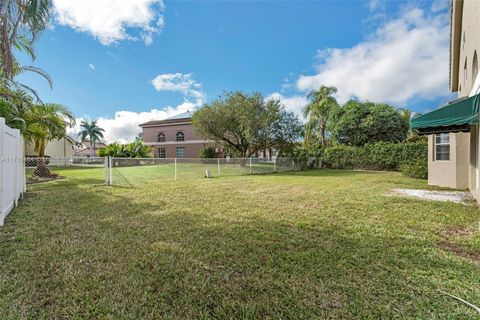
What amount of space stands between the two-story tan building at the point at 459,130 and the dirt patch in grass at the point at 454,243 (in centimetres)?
236

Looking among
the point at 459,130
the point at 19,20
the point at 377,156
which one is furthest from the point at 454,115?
the point at 377,156

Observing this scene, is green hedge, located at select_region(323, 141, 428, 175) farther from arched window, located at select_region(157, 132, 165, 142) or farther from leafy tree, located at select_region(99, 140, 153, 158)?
arched window, located at select_region(157, 132, 165, 142)

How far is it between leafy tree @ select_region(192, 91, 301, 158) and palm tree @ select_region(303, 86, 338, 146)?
28.0ft

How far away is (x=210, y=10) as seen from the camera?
1105 cm

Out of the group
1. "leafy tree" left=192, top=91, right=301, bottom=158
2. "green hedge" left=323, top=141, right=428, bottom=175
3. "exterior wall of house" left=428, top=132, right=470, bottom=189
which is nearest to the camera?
"exterior wall of house" left=428, top=132, right=470, bottom=189

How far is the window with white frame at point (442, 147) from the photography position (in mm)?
10189

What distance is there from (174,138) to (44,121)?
27200 mm

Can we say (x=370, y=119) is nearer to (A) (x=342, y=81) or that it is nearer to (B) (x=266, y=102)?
(A) (x=342, y=81)

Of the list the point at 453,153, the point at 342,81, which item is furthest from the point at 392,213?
the point at 342,81

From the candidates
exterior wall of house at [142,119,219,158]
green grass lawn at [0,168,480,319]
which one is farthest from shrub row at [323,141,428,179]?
exterior wall of house at [142,119,219,158]

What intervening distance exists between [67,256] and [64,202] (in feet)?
14.9

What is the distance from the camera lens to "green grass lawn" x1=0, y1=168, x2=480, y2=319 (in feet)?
7.57

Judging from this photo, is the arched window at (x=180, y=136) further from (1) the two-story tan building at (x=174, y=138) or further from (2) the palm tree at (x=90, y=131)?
(2) the palm tree at (x=90, y=131)

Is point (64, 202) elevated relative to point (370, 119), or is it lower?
lower
